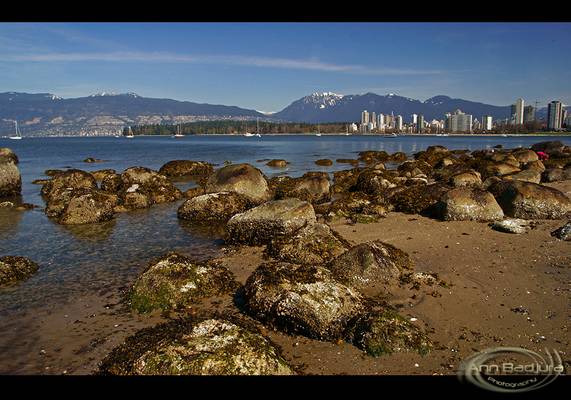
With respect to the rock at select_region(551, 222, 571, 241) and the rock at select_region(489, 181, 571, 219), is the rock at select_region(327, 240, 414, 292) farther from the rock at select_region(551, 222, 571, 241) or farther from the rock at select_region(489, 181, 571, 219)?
the rock at select_region(489, 181, 571, 219)

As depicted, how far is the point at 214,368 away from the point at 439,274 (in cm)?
764

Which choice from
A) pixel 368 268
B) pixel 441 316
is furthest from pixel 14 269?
pixel 441 316

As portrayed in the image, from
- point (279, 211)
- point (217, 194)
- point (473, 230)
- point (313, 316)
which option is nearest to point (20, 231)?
point (217, 194)

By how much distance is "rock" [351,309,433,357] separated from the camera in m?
7.68

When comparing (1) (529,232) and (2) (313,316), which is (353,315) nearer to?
(2) (313,316)

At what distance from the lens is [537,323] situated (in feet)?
28.3

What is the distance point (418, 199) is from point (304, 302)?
13112 millimetres

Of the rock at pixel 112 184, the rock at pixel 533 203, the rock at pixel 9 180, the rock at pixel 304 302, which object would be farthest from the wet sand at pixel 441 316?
the rock at pixel 9 180

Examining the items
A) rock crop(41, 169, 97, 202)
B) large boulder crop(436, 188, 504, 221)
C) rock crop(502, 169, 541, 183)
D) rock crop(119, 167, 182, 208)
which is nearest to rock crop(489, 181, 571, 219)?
large boulder crop(436, 188, 504, 221)

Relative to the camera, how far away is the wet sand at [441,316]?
7.59 meters

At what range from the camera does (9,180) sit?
30750 mm
